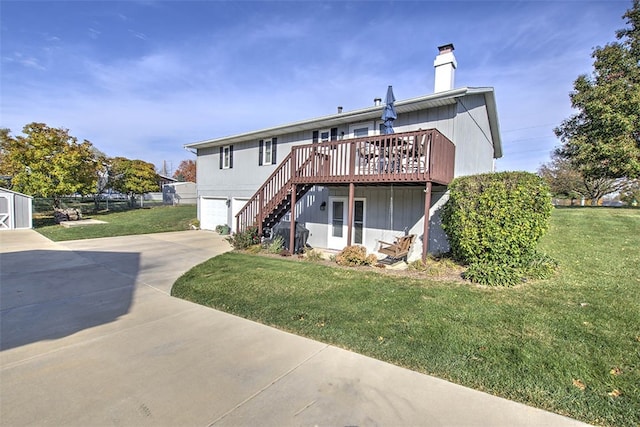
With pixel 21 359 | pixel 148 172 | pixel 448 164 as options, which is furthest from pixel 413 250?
pixel 148 172

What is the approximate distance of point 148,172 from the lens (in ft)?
94.1

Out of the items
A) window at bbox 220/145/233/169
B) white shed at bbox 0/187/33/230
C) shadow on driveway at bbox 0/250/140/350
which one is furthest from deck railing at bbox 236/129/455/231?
white shed at bbox 0/187/33/230

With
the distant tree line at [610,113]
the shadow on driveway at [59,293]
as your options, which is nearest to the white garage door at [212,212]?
the shadow on driveway at [59,293]

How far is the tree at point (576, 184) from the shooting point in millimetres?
28094

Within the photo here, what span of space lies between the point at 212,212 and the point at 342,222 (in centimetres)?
862

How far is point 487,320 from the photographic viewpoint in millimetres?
4199

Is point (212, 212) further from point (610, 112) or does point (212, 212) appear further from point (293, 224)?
point (610, 112)

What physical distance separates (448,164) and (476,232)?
2.64 meters

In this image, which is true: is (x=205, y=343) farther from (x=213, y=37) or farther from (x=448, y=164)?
(x=213, y=37)

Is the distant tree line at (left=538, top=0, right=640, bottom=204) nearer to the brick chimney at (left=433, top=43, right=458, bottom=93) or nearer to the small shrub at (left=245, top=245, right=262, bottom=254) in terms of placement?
the brick chimney at (left=433, top=43, right=458, bottom=93)

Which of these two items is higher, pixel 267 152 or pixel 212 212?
pixel 267 152

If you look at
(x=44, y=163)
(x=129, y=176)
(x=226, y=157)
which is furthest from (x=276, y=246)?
(x=129, y=176)

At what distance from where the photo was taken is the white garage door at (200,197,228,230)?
15531mm

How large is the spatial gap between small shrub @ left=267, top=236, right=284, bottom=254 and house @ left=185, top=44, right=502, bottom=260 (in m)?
1.08
